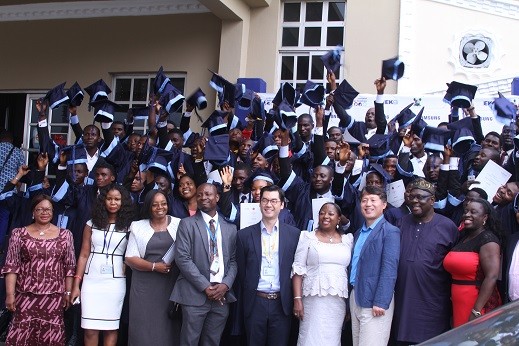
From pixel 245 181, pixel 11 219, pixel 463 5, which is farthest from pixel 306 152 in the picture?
pixel 463 5

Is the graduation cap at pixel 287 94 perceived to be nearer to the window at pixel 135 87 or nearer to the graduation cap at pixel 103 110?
the graduation cap at pixel 103 110

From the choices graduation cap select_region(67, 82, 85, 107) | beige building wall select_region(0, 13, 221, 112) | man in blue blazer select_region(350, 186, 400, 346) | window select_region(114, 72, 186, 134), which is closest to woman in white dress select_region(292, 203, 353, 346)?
man in blue blazer select_region(350, 186, 400, 346)

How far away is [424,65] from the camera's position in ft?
33.9

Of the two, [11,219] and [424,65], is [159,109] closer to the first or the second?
[11,219]

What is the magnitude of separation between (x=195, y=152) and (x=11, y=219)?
2.22 m

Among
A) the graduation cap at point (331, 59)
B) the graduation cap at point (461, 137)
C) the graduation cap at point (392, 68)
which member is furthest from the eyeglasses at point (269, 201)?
the graduation cap at point (392, 68)

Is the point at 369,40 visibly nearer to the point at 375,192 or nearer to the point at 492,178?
the point at 492,178

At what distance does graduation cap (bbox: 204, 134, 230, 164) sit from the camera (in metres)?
6.25

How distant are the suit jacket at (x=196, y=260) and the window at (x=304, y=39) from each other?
5.94 metres

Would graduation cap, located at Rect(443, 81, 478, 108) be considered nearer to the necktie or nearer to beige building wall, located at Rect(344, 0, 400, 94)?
the necktie

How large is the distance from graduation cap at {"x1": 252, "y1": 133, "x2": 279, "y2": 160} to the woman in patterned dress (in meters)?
2.10

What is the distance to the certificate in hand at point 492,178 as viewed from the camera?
5.57 m

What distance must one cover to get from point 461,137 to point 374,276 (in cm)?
180

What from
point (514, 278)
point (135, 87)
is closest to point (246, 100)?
point (514, 278)
